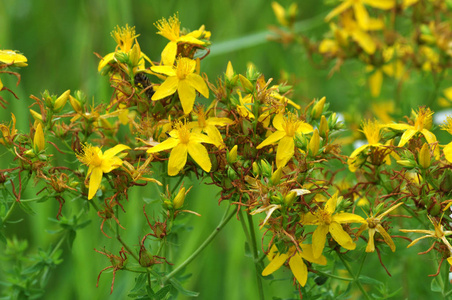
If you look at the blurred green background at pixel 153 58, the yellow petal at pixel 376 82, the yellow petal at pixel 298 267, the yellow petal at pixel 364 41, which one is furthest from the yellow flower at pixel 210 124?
the yellow petal at pixel 376 82

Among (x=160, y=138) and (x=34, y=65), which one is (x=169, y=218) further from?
(x=34, y=65)

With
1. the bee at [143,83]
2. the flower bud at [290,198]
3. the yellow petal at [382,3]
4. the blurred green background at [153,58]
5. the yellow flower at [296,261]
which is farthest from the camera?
the yellow petal at [382,3]

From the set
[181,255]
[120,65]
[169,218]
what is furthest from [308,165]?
[181,255]

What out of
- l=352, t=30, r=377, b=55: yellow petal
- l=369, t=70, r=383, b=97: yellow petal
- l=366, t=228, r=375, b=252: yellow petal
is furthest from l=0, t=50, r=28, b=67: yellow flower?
l=369, t=70, r=383, b=97: yellow petal

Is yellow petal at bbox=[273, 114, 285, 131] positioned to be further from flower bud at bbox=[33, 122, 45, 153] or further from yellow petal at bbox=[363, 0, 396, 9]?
yellow petal at bbox=[363, 0, 396, 9]

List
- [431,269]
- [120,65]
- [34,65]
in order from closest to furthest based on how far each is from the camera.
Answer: [120,65], [431,269], [34,65]

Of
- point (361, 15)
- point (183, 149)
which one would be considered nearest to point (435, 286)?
point (183, 149)

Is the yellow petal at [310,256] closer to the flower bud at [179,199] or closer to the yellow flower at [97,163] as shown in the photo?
the flower bud at [179,199]
